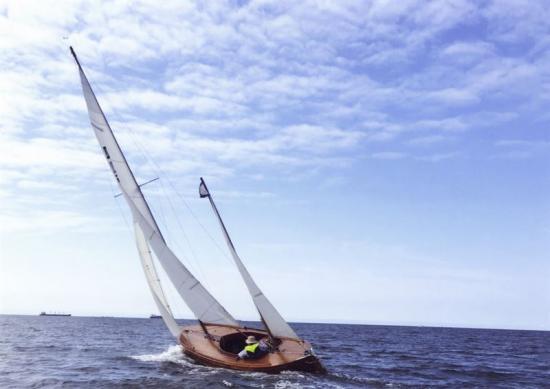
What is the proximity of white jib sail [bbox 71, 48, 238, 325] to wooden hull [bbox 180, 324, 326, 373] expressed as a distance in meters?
1.35

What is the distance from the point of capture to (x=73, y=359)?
29.4 m

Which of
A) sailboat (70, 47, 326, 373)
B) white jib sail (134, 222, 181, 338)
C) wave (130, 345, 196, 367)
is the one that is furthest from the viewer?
white jib sail (134, 222, 181, 338)

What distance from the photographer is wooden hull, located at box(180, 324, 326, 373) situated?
65.8 feet

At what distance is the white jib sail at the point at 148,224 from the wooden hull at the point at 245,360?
1346mm

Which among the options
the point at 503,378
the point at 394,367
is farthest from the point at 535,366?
the point at 394,367

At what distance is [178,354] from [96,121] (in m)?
15.1

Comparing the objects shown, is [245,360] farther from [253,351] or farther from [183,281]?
[183,281]

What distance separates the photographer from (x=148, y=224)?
22844mm

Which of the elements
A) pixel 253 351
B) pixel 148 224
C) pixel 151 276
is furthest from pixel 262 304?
pixel 151 276

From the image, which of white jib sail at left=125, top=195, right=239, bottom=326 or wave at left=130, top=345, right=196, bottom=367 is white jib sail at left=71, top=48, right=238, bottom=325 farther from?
wave at left=130, top=345, right=196, bottom=367

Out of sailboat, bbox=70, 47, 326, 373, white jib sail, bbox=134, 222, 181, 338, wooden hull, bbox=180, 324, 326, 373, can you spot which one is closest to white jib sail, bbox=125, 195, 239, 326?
sailboat, bbox=70, 47, 326, 373

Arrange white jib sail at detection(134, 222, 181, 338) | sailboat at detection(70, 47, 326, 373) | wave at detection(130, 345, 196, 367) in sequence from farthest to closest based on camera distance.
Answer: white jib sail at detection(134, 222, 181, 338) < wave at detection(130, 345, 196, 367) < sailboat at detection(70, 47, 326, 373)

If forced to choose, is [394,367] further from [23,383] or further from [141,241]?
[23,383]

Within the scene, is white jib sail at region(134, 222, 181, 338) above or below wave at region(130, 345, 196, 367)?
above
